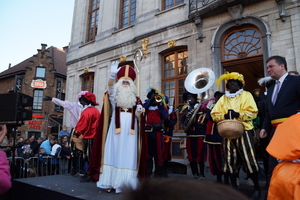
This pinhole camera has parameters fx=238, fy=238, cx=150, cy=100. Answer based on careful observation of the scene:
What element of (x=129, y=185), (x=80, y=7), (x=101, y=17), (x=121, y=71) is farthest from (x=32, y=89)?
(x=129, y=185)

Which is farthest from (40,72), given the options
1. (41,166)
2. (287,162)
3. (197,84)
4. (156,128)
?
(287,162)

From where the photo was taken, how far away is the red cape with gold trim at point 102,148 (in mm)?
4230

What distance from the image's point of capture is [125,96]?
439cm

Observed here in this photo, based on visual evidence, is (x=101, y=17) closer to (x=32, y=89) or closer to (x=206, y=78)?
(x=206, y=78)

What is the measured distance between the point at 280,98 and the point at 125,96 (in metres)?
2.51

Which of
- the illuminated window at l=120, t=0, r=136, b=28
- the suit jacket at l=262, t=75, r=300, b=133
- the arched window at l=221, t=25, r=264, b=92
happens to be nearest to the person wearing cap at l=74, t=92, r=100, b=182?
the suit jacket at l=262, t=75, r=300, b=133

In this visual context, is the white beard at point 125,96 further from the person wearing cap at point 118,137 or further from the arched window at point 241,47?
the arched window at point 241,47

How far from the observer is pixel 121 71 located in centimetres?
464

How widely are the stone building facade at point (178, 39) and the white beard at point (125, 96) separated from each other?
146 centimetres

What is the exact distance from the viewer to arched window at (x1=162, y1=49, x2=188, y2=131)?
389 inches

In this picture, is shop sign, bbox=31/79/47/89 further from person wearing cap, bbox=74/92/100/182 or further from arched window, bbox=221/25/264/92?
person wearing cap, bbox=74/92/100/182

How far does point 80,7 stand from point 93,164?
45.5ft

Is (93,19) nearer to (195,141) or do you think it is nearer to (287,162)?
(195,141)

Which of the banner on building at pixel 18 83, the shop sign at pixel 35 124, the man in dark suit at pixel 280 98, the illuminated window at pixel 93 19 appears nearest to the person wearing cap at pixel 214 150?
the man in dark suit at pixel 280 98
